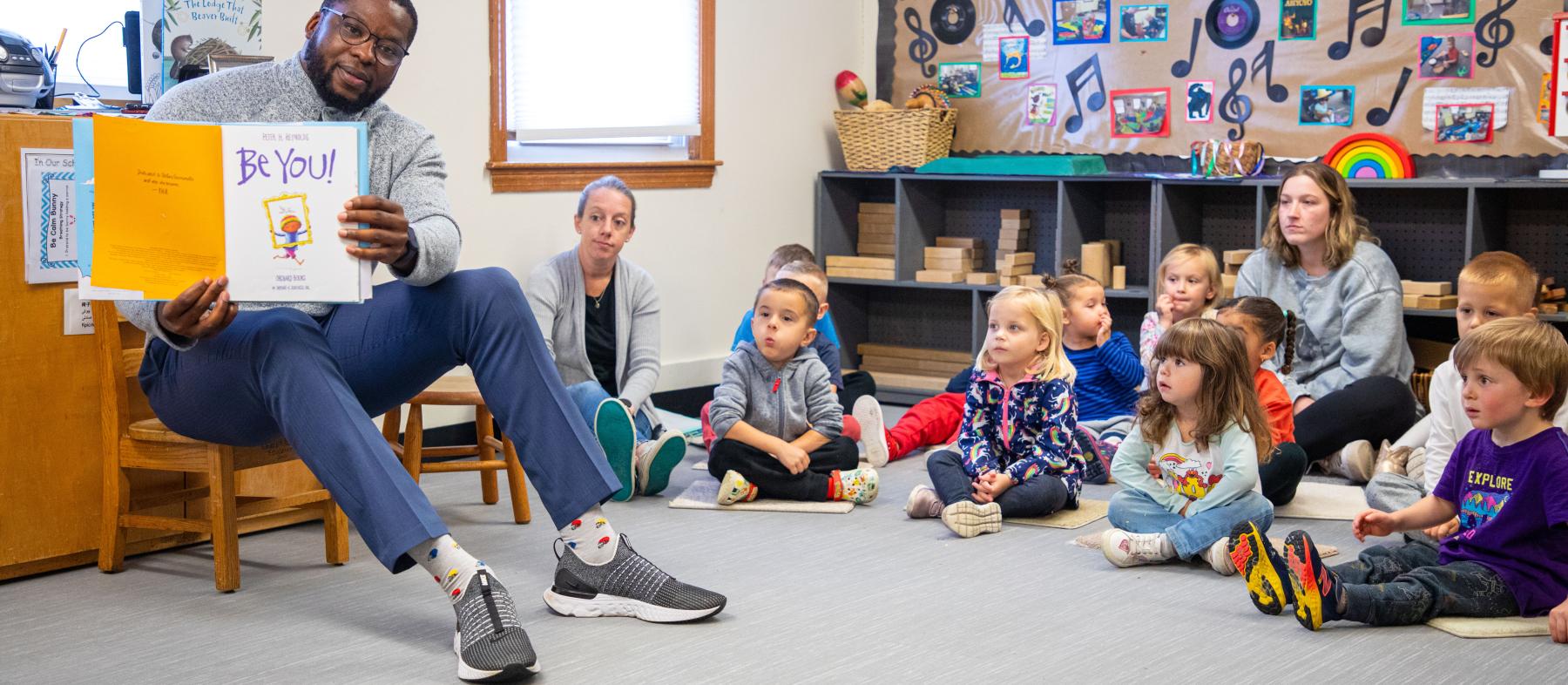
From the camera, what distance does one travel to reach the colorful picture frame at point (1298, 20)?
4969mm

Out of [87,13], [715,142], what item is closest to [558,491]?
[87,13]

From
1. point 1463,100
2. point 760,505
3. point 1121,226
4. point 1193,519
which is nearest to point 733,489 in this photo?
point 760,505

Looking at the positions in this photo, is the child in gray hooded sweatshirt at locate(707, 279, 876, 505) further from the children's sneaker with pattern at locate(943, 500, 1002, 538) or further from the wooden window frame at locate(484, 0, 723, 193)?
the wooden window frame at locate(484, 0, 723, 193)

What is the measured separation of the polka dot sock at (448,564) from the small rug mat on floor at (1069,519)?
154cm

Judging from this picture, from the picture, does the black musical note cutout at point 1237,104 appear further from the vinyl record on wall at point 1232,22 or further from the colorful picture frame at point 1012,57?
the colorful picture frame at point 1012,57

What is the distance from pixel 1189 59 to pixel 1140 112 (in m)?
0.25

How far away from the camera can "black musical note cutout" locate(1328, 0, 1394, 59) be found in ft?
15.8

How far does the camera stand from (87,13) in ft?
12.1

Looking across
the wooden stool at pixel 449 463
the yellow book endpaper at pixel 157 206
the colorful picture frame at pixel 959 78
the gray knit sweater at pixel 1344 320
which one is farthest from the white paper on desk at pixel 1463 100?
the yellow book endpaper at pixel 157 206

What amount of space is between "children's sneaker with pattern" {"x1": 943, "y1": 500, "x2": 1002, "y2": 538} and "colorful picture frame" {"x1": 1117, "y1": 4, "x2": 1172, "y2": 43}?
248 centimetres

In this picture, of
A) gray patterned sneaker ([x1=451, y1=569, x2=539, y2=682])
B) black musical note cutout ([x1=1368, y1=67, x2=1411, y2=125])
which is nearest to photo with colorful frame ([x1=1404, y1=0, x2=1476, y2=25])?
black musical note cutout ([x1=1368, y1=67, x2=1411, y2=125])

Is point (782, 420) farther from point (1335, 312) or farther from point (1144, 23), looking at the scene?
point (1144, 23)

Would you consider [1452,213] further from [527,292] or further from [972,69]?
[527,292]

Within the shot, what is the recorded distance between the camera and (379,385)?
2684 millimetres
